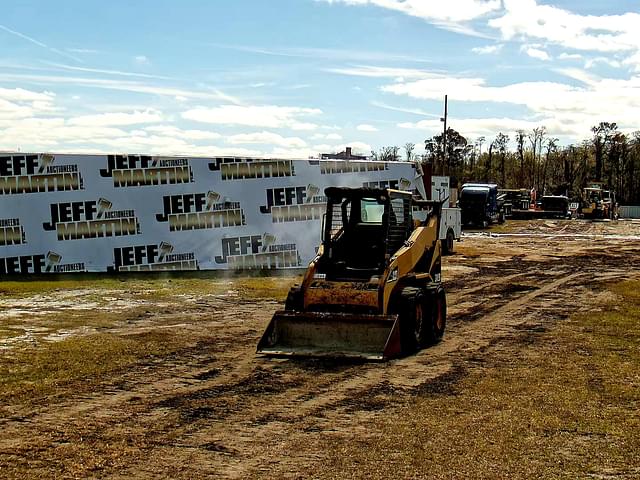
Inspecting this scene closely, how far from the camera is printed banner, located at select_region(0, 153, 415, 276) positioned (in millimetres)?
24312

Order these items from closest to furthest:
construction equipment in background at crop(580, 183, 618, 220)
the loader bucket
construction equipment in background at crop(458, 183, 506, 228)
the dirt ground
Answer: the dirt ground
the loader bucket
construction equipment in background at crop(458, 183, 506, 228)
construction equipment in background at crop(580, 183, 618, 220)

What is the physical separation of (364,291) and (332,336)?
0.86 metres

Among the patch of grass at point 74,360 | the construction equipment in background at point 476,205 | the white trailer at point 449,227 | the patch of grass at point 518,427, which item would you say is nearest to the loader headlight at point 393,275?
the patch of grass at point 518,427

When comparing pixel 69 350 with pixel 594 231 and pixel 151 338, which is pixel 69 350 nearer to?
pixel 151 338

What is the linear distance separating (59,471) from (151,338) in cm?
729

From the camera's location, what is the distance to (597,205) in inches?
2643

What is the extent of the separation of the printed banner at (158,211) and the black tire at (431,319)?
498 inches

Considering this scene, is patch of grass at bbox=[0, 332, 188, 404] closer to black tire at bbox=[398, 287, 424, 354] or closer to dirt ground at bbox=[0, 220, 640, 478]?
dirt ground at bbox=[0, 220, 640, 478]

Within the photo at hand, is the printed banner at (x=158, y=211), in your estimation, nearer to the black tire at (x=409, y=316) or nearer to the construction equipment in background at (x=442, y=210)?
the construction equipment in background at (x=442, y=210)

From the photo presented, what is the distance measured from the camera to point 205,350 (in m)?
13.7

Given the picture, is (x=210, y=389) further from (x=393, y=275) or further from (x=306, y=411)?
(x=393, y=275)

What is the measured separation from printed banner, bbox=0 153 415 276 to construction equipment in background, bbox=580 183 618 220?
4489 cm

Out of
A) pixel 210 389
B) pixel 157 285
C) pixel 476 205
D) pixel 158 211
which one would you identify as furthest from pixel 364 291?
pixel 476 205

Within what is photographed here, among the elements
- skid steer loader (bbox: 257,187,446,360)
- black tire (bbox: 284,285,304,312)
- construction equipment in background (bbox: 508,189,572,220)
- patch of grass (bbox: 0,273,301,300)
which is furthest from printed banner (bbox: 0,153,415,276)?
construction equipment in background (bbox: 508,189,572,220)
